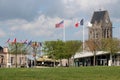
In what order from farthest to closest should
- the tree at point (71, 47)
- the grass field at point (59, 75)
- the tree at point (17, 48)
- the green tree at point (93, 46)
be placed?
the tree at point (17, 48)
the tree at point (71, 47)
the green tree at point (93, 46)
the grass field at point (59, 75)

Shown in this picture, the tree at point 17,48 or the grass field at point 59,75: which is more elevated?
the tree at point 17,48

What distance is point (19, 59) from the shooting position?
160 m

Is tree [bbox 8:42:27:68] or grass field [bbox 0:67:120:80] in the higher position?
tree [bbox 8:42:27:68]

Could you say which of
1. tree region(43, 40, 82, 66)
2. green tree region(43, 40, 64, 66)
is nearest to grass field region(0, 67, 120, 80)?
tree region(43, 40, 82, 66)

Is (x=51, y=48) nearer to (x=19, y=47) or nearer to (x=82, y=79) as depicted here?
(x=19, y=47)

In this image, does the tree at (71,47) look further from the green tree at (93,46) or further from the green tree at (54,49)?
the green tree at (93,46)

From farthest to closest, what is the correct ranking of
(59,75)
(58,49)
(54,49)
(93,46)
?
1. (54,49)
2. (58,49)
3. (93,46)
4. (59,75)

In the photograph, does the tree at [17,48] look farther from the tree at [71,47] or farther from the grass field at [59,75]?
the grass field at [59,75]

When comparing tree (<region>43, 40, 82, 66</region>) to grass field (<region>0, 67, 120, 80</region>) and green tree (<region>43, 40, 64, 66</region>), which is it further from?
grass field (<region>0, 67, 120, 80</region>)

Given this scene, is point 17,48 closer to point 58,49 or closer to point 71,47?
point 58,49

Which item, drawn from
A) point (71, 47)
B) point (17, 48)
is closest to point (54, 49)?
point (71, 47)

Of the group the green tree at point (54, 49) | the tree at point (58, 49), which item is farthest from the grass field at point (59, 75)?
the green tree at point (54, 49)

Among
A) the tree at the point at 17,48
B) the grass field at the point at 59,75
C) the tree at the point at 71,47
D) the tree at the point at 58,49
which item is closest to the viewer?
the grass field at the point at 59,75

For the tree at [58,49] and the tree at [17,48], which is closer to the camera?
the tree at [58,49]
